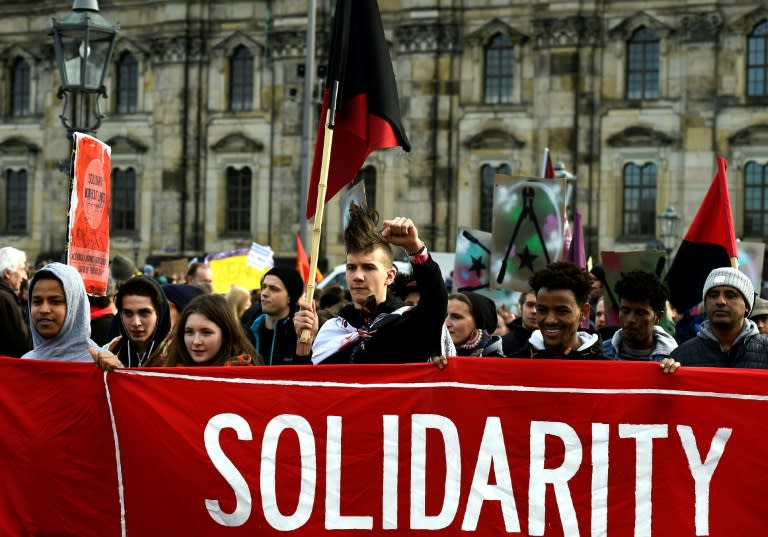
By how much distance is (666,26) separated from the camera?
37.9m

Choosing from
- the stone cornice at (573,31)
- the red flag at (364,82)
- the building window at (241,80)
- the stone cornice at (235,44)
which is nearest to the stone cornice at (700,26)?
the stone cornice at (573,31)

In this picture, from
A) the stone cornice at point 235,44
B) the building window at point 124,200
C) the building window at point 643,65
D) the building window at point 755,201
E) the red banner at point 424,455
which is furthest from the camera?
the building window at point 124,200

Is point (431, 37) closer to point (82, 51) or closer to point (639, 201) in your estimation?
point (639, 201)

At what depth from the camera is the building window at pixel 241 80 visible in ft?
140

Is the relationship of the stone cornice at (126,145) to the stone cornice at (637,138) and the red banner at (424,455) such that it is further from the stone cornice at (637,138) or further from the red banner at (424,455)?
the red banner at (424,455)

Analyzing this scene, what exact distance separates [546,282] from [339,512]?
1.49 meters

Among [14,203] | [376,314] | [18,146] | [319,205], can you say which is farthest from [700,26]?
[376,314]

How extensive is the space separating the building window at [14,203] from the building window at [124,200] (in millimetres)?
3527

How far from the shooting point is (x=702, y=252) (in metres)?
10.3

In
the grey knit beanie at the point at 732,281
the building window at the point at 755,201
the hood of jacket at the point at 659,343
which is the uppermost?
the building window at the point at 755,201

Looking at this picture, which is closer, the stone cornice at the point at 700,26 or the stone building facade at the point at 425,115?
the stone cornice at the point at 700,26

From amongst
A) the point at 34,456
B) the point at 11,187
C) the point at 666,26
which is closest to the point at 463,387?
the point at 34,456

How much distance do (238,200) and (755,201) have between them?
15.0 meters

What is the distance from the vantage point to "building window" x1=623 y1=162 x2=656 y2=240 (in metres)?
38.2
